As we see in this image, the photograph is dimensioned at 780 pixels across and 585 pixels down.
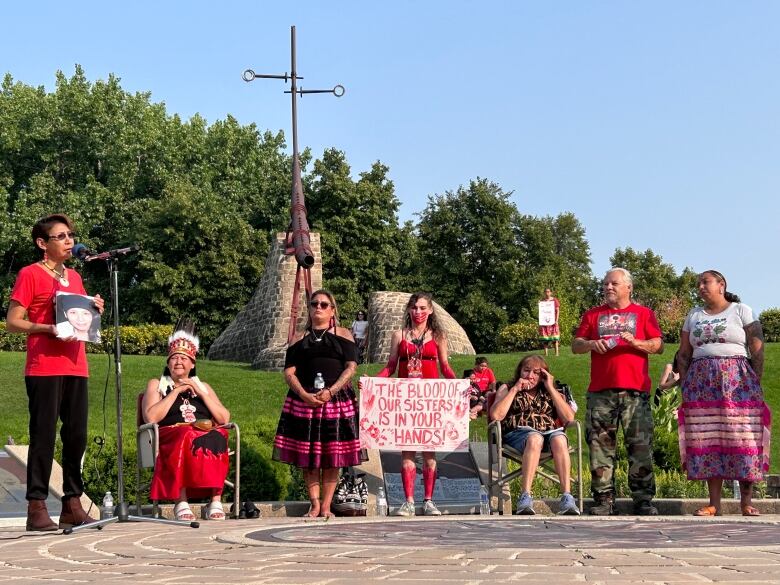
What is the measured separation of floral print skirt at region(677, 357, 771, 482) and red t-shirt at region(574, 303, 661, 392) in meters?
0.49

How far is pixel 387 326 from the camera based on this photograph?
1325 inches

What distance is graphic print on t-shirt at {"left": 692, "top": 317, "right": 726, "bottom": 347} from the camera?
30.4 feet

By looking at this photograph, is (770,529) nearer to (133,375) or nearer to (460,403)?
(460,403)

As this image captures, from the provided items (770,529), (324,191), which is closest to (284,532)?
(770,529)

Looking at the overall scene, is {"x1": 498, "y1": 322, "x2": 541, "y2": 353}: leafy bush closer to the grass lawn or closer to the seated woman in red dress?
the grass lawn

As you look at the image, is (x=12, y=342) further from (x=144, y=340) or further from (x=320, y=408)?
(x=320, y=408)

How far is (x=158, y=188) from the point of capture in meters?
53.3

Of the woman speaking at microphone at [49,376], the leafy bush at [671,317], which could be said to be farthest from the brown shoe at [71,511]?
the leafy bush at [671,317]

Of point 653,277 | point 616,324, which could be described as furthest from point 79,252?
point 653,277

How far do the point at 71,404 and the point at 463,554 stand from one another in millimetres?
3326

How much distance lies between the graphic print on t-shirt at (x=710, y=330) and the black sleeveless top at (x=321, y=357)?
2.76 metres

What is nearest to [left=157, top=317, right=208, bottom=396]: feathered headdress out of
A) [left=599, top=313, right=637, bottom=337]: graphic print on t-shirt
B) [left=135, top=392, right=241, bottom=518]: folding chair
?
[left=135, top=392, right=241, bottom=518]: folding chair

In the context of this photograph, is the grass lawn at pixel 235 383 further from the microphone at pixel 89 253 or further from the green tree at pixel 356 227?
the green tree at pixel 356 227

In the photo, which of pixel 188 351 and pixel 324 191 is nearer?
pixel 188 351
